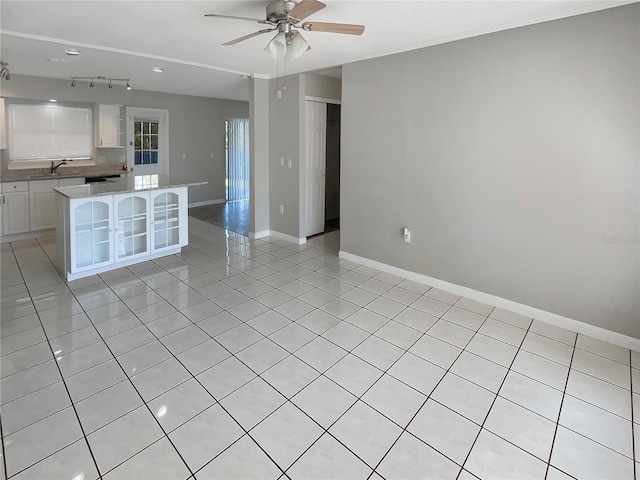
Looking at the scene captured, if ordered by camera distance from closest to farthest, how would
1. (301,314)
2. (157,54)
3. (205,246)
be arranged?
(301,314)
(157,54)
(205,246)

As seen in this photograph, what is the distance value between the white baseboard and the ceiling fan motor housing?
8.88 ft

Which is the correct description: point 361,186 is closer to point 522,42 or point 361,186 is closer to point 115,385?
point 522,42

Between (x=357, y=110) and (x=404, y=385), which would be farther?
(x=357, y=110)

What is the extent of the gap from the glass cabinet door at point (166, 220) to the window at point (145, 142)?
2.93 m

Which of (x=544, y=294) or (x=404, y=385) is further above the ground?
(x=544, y=294)

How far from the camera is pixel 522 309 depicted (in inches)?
131

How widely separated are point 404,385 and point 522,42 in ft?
8.97

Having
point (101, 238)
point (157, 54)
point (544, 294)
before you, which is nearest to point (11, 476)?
point (101, 238)

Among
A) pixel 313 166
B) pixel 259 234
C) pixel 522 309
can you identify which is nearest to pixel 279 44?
pixel 522 309

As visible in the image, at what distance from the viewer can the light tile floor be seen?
181cm

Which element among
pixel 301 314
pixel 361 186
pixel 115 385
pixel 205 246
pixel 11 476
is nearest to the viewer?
pixel 11 476

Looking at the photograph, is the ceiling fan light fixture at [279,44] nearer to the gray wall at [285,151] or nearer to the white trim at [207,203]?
the gray wall at [285,151]

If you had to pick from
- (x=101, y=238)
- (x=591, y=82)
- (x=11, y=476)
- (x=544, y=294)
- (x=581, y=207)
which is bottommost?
(x=11, y=476)

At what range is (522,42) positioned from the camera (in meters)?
3.02
